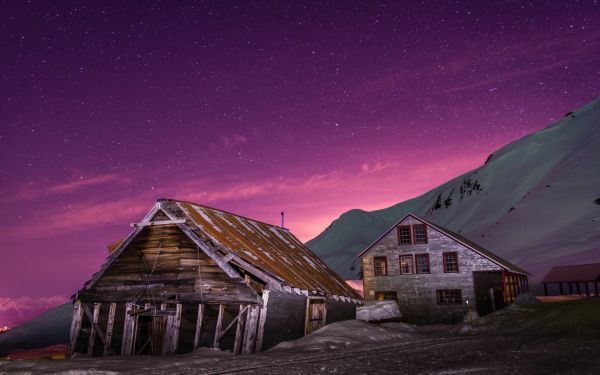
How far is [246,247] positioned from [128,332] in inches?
219

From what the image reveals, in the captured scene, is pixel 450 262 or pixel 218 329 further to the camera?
pixel 450 262

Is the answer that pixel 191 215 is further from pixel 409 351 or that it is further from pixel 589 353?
Answer: pixel 589 353

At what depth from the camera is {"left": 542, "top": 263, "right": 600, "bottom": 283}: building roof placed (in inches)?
2212

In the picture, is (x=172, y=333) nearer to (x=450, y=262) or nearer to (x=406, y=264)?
(x=406, y=264)

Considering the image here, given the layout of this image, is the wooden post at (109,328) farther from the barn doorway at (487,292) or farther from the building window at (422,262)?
the barn doorway at (487,292)

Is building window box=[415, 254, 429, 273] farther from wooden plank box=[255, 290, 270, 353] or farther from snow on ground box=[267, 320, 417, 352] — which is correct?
wooden plank box=[255, 290, 270, 353]

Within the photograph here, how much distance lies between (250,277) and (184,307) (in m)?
2.86

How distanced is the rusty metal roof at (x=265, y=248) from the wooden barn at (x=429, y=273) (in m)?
13.5

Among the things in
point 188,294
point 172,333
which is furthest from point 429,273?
Result: point 172,333

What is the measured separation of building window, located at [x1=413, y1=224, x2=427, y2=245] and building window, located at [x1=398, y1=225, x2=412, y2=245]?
0.53 metres

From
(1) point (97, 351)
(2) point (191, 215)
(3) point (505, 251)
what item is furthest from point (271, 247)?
(3) point (505, 251)

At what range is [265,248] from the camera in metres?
22.1

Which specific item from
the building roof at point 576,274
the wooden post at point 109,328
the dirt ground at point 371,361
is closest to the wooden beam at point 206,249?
the dirt ground at point 371,361

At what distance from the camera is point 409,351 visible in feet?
51.5
